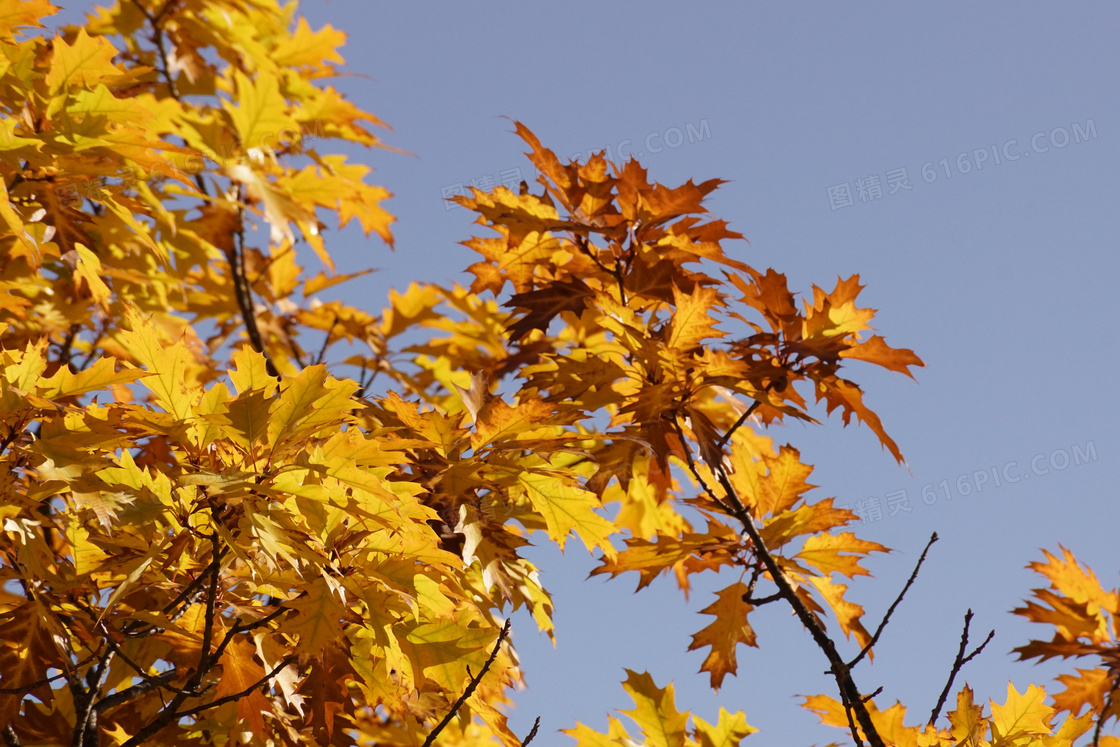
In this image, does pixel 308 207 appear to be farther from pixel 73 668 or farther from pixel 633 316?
pixel 73 668

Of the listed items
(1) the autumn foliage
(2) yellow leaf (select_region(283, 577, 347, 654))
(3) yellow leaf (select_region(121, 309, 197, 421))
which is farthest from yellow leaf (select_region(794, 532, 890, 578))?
(3) yellow leaf (select_region(121, 309, 197, 421))

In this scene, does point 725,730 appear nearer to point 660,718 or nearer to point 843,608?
point 660,718

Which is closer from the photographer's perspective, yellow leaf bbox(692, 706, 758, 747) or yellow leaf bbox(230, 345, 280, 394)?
yellow leaf bbox(230, 345, 280, 394)

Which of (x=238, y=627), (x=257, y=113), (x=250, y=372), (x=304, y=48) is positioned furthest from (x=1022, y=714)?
(x=304, y=48)

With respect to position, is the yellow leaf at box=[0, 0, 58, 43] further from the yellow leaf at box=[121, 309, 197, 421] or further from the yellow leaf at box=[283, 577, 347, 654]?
the yellow leaf at box=[283, 577, 347, 654]

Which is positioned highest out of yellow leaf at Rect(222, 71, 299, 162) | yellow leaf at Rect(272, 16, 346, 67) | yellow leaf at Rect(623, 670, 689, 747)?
yellow leaf at Rect(272, 16, 346, 67)

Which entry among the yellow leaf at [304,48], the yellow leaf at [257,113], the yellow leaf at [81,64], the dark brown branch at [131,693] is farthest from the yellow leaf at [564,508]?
the yellow leaf at [304,48]

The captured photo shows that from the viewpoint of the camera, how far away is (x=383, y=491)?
1.78 metres

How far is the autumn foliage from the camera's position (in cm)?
184

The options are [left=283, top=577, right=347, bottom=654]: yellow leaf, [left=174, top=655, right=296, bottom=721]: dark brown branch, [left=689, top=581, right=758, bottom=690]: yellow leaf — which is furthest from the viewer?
[left=689, top=581, right=758, bottom=690]: yellow leaf

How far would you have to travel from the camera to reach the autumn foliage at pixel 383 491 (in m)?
1.84

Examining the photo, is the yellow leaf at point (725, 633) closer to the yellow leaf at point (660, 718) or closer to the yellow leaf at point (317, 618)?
the yellow leaf at point (660, 718)

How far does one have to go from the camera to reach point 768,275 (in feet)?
8.46

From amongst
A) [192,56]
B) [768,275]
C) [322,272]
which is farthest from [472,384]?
[192,56]
